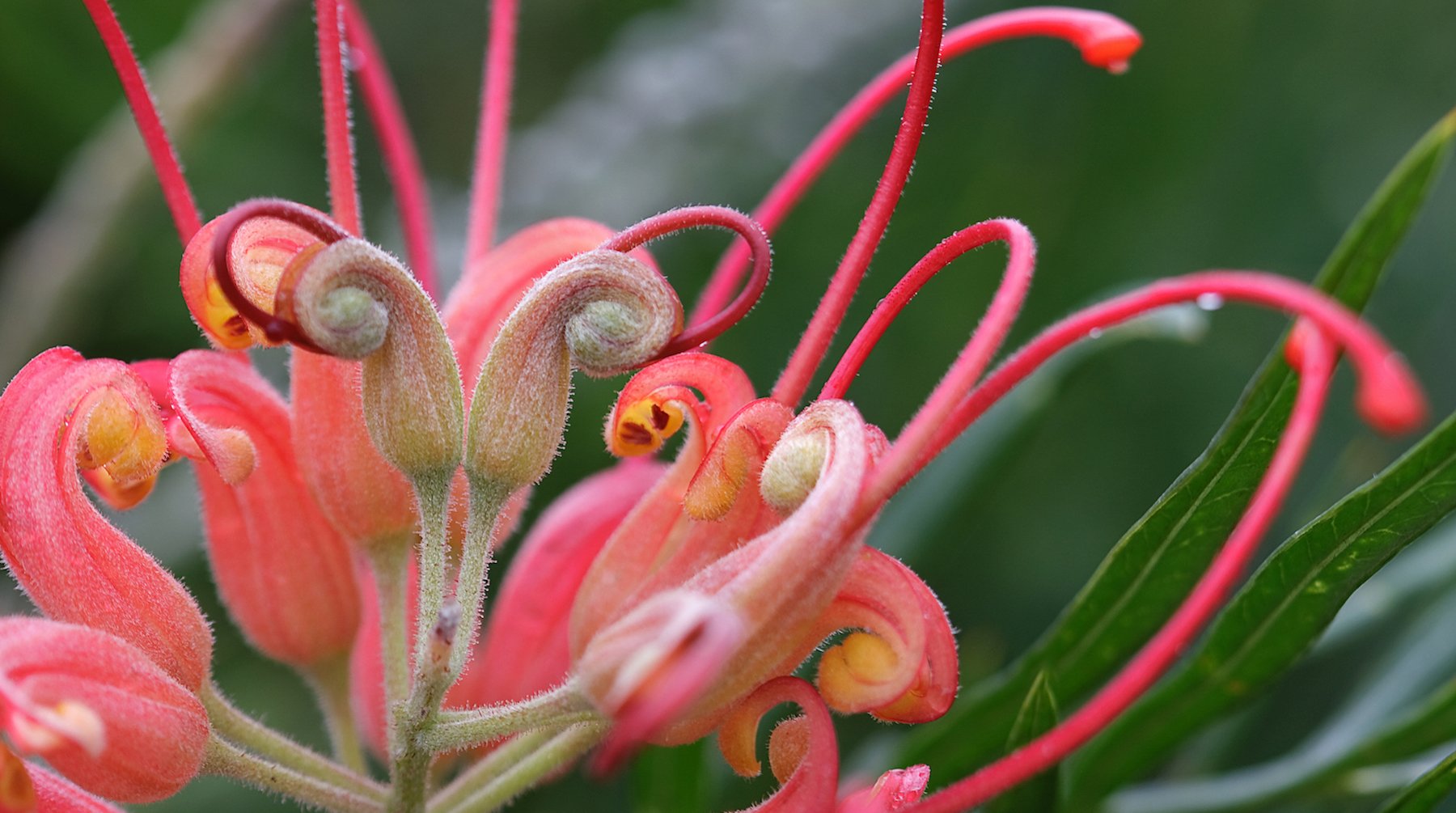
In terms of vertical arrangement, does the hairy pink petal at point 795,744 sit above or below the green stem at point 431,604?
below

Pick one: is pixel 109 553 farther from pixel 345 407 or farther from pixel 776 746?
pixel 776 746

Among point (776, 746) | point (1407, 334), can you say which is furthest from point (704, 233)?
point (776, 746)

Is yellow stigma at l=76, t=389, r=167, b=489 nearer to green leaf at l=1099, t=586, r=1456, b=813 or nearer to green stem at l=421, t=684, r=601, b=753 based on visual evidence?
green stem at l=421, t=684, r=601, b=753

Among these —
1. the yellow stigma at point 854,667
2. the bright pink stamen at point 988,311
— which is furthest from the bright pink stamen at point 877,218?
the yellow stigma at point 854,667

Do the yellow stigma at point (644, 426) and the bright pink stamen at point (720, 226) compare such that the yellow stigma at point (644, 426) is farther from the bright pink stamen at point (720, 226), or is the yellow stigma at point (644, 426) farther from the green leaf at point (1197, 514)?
the green leaf at point (1197, 514)

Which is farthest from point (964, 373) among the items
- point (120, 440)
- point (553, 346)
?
point (120, 440)

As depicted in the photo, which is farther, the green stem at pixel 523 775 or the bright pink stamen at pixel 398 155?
the bright pink stamen at pixel 398 155

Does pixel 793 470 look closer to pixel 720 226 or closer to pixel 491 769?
pixel 720 226
